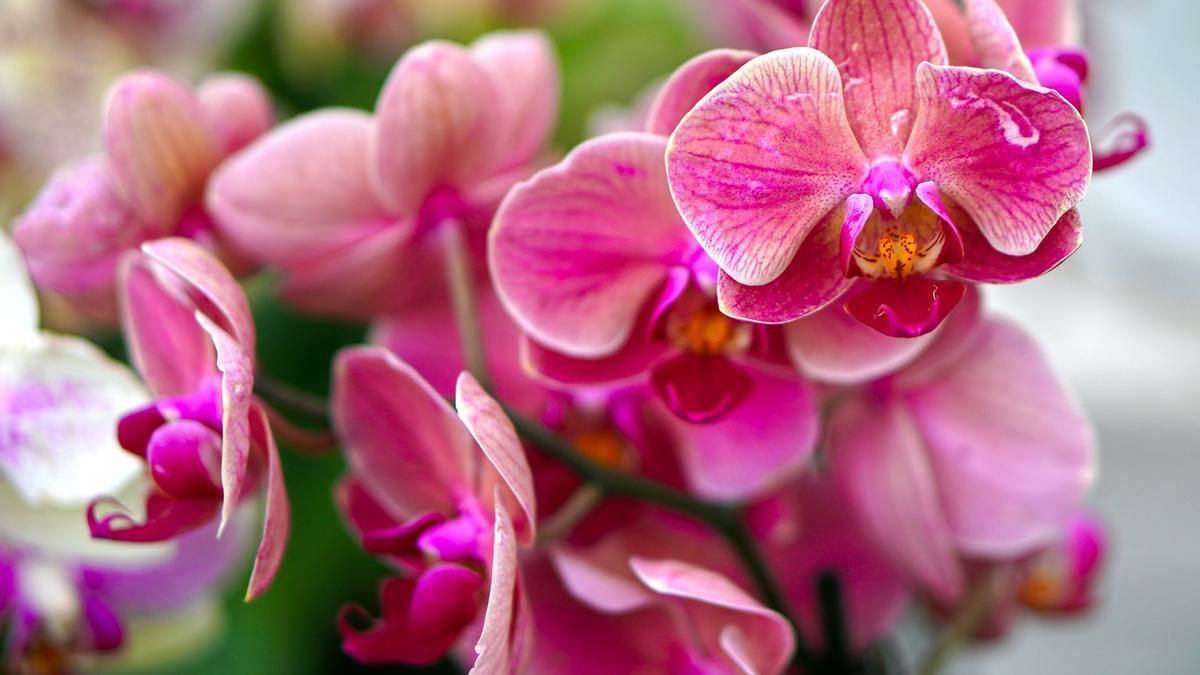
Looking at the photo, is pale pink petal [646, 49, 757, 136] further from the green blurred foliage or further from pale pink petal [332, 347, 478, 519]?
the green blurred foliage

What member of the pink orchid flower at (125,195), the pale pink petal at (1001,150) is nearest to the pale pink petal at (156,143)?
the pink orchid flower at (125,195)

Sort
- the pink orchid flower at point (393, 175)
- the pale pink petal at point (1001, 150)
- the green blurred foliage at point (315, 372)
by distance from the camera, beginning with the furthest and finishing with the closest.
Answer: the green blurred foliage at point (315, 372) < the pink orchid flower at point (393, 175) < the pale pink petal at point (1001, 150)

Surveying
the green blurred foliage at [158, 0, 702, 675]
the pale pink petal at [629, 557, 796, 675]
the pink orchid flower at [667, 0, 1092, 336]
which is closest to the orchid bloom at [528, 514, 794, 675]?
the pale pink petal at [629, 557, 796, 675]

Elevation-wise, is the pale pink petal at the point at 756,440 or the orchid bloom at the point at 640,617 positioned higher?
the pale pink petal at the point at 756,440

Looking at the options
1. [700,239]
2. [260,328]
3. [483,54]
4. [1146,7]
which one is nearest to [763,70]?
[700,239]

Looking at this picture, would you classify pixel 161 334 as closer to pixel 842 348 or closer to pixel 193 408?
pixel 193 408

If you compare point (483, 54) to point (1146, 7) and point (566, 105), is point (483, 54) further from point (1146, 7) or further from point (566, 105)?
point (1146, 7)

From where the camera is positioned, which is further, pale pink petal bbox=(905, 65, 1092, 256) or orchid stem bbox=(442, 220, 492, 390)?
orchid stem bbox=(442, 220, 492, 390)

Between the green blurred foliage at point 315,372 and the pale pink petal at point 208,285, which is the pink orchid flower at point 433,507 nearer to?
the pale pink petal at point 208,285
